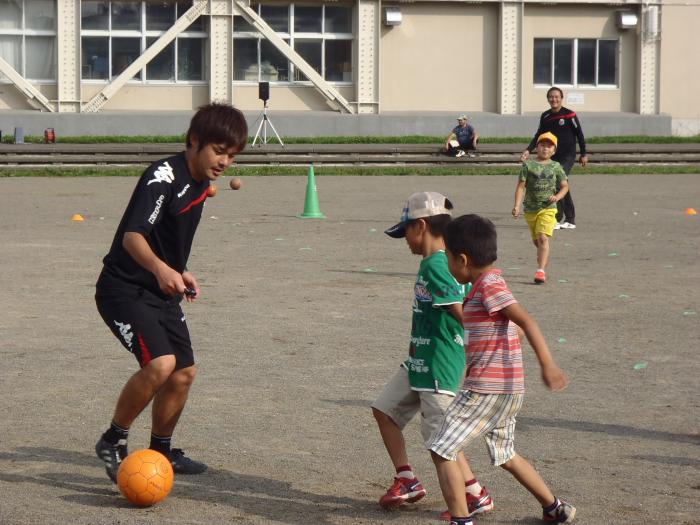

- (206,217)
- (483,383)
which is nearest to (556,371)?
(483,383)

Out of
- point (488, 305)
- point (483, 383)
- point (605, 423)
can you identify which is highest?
point (488, 305)

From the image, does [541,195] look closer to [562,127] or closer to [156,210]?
[562,127]

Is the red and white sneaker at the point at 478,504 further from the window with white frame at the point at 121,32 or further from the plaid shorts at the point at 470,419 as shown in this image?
the window with white frame at the point at 121,32

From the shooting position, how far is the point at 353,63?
4547cm

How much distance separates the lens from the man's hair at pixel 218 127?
19.2ft

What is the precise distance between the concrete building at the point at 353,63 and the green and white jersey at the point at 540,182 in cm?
3016

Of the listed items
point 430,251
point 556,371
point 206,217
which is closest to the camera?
point 556,371

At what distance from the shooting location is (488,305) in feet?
17.0

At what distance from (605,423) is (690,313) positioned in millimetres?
4012

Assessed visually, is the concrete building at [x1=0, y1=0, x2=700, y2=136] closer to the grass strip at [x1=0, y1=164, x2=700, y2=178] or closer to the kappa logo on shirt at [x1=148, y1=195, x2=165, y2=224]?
the grass strip at [x1=0, y1=164, x2=700, y2=178]

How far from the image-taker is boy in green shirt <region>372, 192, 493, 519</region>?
554 cm

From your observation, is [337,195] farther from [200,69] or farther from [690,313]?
[200,69]

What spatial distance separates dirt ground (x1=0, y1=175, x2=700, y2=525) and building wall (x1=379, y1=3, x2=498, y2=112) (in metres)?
28.7

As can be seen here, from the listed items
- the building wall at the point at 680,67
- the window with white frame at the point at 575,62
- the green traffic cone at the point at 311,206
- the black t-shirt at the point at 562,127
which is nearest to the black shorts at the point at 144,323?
the green traffic cone at the point at 311,206
